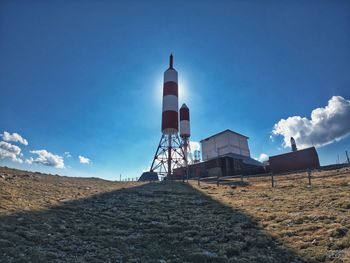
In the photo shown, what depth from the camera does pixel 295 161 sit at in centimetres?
4216

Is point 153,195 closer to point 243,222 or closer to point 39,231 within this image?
point 243,222

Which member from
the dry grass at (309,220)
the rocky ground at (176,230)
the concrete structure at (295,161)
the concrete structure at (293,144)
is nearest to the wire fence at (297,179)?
the dry grass at (309,220)

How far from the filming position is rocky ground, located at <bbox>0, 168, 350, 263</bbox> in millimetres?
8344

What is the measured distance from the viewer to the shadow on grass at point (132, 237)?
27.1 feet

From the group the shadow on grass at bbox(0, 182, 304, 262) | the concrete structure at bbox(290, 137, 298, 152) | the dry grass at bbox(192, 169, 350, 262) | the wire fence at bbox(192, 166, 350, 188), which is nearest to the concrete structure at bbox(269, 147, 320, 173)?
the concrete structure at bbox(290, 137, 298, 152)

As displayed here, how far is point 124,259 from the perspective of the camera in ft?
27.1

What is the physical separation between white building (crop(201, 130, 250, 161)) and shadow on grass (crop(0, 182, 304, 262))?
42318mm

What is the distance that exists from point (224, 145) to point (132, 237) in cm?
4844

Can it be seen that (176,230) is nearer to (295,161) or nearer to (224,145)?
(295,161)

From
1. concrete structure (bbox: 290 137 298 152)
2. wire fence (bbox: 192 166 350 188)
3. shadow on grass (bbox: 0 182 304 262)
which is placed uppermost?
concrete structure (bbox: 290 137 298 152)

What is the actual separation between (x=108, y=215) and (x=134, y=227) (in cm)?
256

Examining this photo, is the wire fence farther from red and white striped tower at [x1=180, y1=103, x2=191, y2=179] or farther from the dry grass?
red and white striped tower at [x1=180, y1=103, x2=191, y2=179]

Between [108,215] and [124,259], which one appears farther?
[108,215]

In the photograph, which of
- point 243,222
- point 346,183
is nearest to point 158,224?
point 243,222
